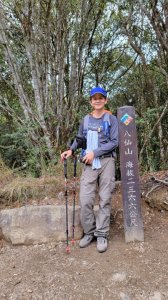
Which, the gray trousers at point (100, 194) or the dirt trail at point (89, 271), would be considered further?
the gray trousers at point (100, 194)

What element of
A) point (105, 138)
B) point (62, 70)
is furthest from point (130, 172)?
point (62, 70)

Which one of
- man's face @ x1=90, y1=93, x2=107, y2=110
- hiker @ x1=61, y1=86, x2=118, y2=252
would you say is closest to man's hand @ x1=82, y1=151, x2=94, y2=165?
hiker @ x1=61, y1=86, x2=118, y2=252

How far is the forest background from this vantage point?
227 inches

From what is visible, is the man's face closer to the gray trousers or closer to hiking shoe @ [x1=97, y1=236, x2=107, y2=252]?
the gray trousers

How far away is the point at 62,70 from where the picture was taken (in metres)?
5.93

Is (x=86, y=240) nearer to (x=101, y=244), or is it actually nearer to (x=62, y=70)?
(x=101, y=244)

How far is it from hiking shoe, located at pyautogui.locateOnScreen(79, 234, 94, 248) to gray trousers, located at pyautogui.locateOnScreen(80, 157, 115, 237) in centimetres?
11

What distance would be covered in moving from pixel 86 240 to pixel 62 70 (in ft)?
11.8

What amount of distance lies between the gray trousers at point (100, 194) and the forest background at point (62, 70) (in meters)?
1.79

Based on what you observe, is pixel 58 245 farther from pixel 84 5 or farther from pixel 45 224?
pixel 84 5

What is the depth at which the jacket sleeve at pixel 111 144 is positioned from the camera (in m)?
3.37

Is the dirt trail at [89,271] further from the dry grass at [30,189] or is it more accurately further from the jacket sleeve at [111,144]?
the jacket sleeve at [111,144]

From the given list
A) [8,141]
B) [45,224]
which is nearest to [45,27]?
[8,141]

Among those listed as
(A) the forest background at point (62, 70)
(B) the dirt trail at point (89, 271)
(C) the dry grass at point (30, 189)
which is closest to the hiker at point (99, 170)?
(B) the dirt trail at point (89, 271)
